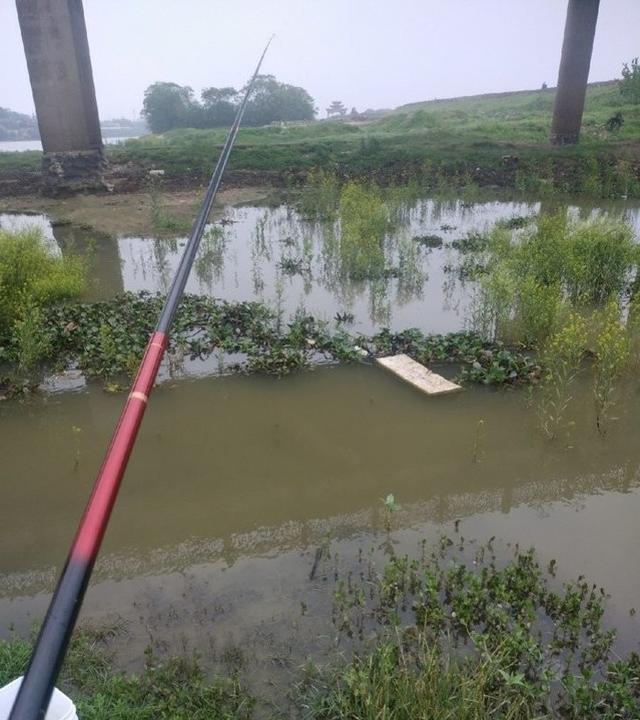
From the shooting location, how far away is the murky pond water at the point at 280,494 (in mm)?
3291

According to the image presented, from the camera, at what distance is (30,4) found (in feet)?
47.3

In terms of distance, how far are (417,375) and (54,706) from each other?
5.13 metres

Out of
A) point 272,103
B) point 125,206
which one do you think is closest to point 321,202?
point 125,206

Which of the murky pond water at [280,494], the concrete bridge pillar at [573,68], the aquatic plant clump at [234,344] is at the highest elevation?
the concrete bridge pillar at [573,68]

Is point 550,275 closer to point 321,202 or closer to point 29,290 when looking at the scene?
point 29,290

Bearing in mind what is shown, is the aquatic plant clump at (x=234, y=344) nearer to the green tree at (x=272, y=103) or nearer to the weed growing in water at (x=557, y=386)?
the weed growing in water at (x=557, y=386)

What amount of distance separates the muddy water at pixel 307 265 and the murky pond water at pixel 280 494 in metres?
2.18

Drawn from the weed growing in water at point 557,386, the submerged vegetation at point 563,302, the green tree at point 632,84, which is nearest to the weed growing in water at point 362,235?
the submerged vegetation at point 563,302

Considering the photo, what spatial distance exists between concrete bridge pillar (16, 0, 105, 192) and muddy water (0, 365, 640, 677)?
42.5ft

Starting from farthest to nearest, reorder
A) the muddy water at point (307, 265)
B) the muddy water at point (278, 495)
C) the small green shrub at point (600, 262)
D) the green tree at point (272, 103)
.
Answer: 1. the green tree at point (272, 103)
2. the muddy water at point (307, 265)
3. the small green shrub at point (600, 262)
4. the muddy water at point (278, 495)

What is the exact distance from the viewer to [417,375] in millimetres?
5879

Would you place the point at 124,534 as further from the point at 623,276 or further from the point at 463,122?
Answer: the point at 463,122

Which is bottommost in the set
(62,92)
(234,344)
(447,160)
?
(234,344)

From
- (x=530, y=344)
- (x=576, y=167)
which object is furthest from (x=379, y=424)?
(x=576, y=167)
